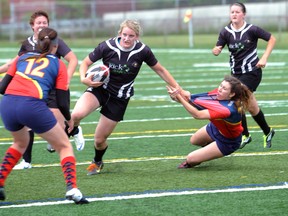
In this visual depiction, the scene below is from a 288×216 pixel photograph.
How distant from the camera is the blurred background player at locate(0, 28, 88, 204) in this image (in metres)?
6.75

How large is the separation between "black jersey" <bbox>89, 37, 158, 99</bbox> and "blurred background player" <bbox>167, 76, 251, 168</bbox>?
1.96 feet

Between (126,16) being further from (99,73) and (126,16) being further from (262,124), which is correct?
(99,73)

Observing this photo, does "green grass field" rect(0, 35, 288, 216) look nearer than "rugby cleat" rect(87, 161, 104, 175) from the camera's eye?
Yes

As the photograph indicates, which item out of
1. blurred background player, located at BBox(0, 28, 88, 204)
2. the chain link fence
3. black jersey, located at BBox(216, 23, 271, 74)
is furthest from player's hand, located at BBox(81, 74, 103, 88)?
the chain link fence

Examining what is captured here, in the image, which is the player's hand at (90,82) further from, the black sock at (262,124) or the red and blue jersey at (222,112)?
the black sock at (262,124)

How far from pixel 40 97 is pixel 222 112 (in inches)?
86.2

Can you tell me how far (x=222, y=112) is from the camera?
8.12 meters

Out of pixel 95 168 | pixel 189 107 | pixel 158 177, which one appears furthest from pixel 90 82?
pixel 158 177

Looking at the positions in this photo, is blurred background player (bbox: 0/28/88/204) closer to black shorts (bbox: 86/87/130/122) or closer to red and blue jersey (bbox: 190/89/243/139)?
black shorts (bbox: 86/87/130/122)

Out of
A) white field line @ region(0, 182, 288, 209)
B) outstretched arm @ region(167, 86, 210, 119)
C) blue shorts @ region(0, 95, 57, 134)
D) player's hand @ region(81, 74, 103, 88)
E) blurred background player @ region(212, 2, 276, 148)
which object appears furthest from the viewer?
blurred background player @ region(212, 2, 276, 148)

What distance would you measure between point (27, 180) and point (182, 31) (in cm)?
3482

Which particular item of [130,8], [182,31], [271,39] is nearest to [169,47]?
[182,31]

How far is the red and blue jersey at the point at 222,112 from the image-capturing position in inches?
320

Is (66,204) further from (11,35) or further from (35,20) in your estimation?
(11,35)
